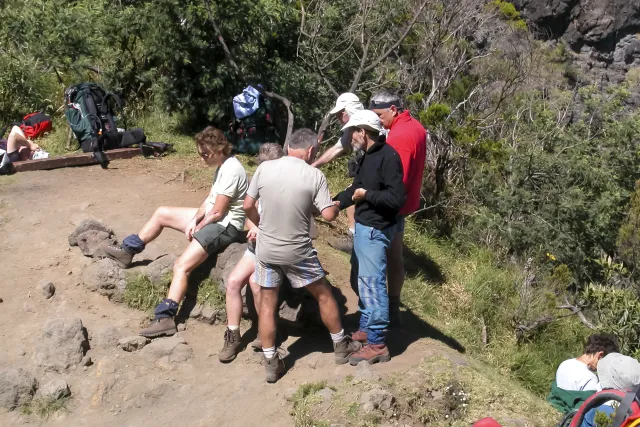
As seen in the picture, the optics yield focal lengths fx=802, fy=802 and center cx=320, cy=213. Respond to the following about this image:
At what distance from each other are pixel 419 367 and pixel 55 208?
3838 millimetres

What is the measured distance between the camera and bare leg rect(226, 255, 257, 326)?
5.32 meters

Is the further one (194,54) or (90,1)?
(90,1)

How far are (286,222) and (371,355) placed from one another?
1060 millimetres

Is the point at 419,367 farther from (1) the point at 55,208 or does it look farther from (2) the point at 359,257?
(1) the point at 55,208

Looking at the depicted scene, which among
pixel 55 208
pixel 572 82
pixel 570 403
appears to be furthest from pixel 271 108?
pixel 572 82

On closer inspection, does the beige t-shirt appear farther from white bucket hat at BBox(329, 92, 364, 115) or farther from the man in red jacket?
the man in red jacket

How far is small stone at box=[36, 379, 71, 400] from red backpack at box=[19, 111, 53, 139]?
5.04m

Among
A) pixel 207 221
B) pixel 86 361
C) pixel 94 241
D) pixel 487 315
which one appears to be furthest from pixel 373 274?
pixel 487 315

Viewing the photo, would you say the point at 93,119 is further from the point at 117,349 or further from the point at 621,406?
the point at 621,406

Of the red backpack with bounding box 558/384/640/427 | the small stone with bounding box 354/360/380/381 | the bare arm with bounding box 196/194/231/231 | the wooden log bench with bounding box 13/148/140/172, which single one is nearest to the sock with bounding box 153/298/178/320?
the bare arm with bounding box 196/194/231/231

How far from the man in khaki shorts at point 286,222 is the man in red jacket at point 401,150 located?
0.71 meters

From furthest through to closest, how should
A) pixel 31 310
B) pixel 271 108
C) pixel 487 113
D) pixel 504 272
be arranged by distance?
pixel 487 113
pixel 271 108
pixel 504 272
pixel 31 310

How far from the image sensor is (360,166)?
17.0 feet

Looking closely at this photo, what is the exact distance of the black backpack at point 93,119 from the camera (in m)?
8.69
